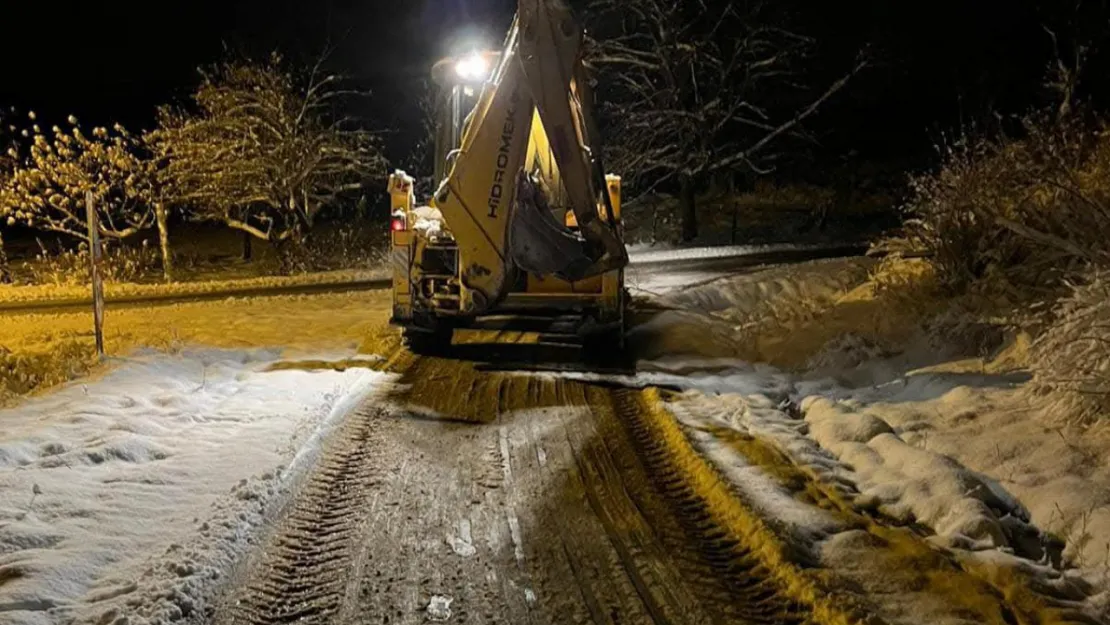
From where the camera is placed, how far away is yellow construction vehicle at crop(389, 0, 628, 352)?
837 centimetres

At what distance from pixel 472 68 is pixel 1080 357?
7368mm

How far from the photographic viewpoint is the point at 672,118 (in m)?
25.9

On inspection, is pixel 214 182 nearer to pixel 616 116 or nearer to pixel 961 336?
pixel 616 116

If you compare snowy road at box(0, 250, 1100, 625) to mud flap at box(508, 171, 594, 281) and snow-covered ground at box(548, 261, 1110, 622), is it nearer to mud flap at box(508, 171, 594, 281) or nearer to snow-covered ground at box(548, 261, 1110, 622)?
snow-covered ground at box(548, 261, 1110, 622)

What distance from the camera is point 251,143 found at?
70.8 ft

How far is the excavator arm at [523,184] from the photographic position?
8.35 metres

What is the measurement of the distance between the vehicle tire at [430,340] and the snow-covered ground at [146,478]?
1.37m

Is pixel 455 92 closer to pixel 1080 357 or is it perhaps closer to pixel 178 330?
pixel 178 330

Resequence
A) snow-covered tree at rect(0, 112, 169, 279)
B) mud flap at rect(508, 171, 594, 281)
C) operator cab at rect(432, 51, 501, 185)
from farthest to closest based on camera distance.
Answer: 1. snow-covered tree at rect(0, 112, 169, 279)
2. operator cab at rect(432, 51, 501, 185)
3. mud flap at rect(508, 171, 594, 281)

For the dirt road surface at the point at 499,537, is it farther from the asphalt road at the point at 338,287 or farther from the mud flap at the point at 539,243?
the asphalt road at the point at 338,287

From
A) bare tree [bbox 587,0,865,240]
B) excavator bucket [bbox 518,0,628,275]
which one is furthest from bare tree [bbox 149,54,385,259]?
excavator bucket [bbox 518,0,628,275]

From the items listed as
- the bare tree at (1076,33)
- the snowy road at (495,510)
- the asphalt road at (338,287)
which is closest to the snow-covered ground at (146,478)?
the snowy road at (495,510)

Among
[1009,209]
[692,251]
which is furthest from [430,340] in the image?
[692,251]

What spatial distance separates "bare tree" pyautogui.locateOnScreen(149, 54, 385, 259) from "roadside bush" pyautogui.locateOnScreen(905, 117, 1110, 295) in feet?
51.8
